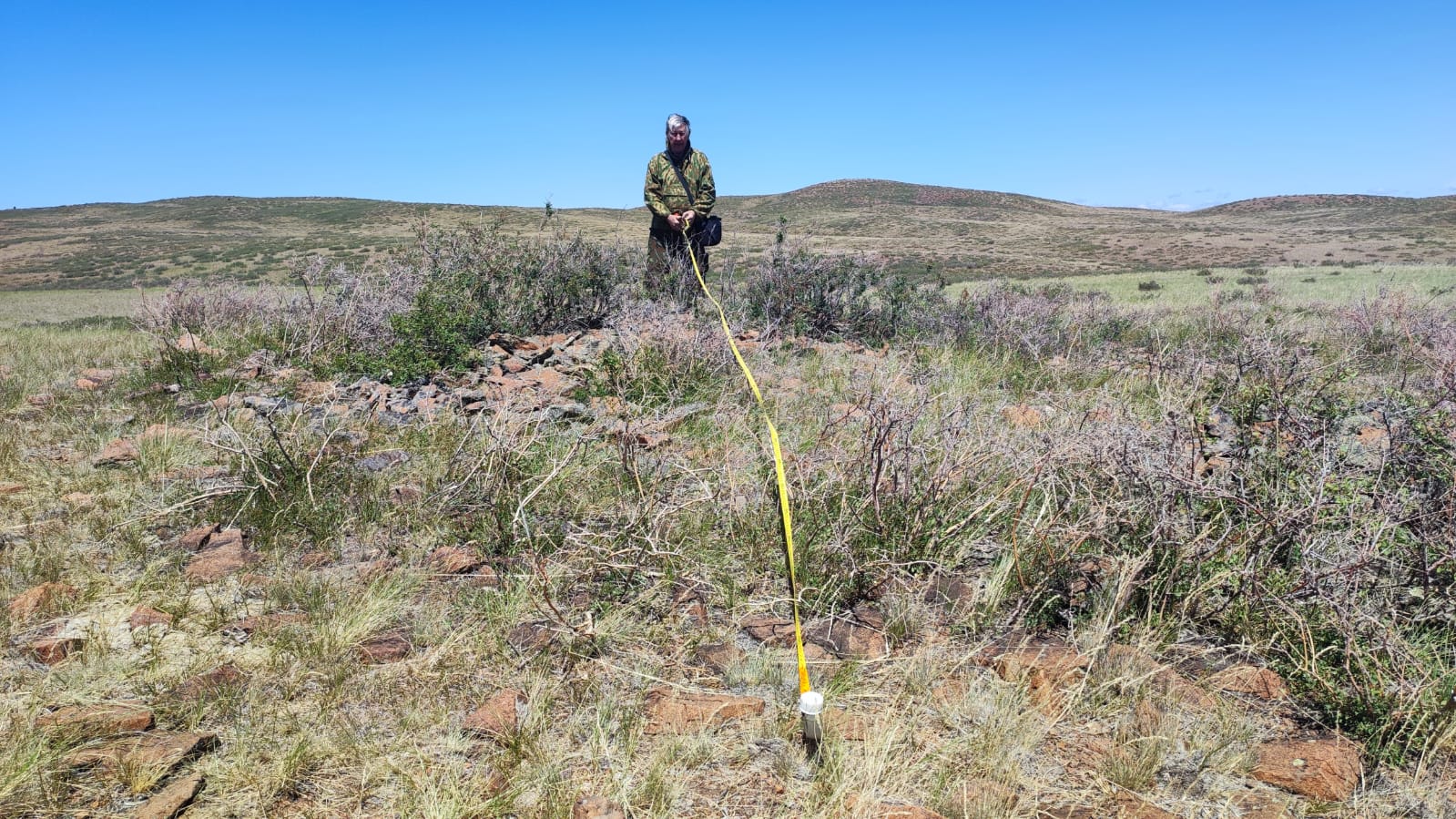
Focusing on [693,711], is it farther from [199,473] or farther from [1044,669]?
[199,473]

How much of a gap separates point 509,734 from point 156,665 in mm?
1089

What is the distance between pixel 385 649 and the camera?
2385 mm

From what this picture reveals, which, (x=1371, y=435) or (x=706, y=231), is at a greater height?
(x=706, y=231)

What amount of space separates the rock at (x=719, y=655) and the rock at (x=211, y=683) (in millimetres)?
1226

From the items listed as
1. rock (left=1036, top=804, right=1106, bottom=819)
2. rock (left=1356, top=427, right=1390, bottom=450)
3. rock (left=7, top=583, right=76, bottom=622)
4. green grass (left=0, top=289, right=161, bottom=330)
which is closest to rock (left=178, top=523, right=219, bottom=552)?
rock (left=7, top=583, right=76, bottom=622)

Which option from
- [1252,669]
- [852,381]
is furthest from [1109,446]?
[852,381]

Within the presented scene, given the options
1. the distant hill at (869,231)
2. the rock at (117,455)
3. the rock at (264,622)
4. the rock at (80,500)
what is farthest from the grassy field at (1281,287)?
the rock at (264,622)

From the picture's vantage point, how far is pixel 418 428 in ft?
13.7

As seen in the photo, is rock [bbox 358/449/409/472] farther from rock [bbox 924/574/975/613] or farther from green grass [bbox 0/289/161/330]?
green grass [bbox 0/289/161/330]

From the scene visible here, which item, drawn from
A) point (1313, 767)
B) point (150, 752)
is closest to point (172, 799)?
point (150, 752)

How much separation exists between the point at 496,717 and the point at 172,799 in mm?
681

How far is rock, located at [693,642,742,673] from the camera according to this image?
92.7 inches

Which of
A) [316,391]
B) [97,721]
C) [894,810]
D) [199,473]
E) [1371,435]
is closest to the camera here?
[894,810]

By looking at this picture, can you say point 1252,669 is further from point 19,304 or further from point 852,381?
point 19,304
